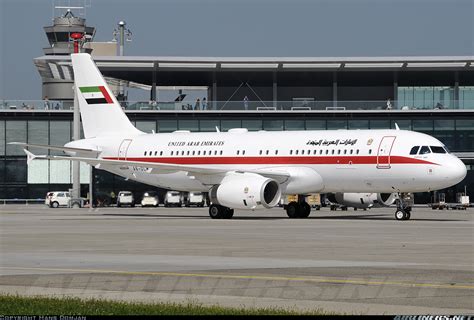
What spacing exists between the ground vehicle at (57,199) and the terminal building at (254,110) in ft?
20.8

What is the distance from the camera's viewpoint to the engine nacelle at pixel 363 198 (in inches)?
2066

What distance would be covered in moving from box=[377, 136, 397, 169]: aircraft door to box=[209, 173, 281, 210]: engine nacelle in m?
5.25

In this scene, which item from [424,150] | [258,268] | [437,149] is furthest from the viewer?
[437,149]

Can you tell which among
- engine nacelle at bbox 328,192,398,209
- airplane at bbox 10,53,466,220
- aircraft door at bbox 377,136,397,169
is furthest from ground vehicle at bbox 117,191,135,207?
aircraft door at bbox 377,136,397,169

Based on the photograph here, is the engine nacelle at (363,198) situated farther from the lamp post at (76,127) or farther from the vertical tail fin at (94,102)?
the lamp post at (76,127)

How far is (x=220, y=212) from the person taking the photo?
50.9 m

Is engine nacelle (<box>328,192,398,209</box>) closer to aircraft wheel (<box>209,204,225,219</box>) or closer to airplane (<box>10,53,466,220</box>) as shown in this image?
airplane (<box>10,53,466,220</box>)

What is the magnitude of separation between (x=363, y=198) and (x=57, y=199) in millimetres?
36523

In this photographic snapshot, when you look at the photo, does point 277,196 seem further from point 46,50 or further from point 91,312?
point 46,50

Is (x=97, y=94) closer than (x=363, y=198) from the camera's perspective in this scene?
No

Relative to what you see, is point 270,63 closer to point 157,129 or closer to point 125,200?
point 157,129

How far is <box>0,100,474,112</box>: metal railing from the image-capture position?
8988 centimetres

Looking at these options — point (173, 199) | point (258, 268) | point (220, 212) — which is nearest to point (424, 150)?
point (220, 212)

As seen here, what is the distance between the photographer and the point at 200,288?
17156 millimetres
